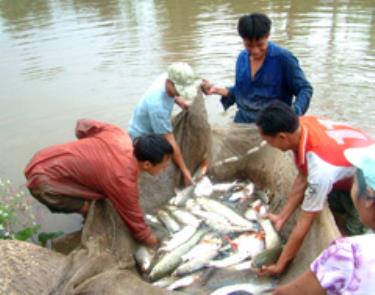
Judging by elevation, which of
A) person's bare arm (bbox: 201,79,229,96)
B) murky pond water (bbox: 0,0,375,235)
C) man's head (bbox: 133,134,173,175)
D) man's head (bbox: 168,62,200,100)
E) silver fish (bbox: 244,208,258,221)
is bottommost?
murky pond water (bbox: 0,0,375,235)

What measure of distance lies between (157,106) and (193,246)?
1.45 metres

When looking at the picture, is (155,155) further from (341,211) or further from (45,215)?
(45,215)

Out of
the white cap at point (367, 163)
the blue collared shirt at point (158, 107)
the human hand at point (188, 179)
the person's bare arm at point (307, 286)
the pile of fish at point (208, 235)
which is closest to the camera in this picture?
the white cap at point (367, 163)

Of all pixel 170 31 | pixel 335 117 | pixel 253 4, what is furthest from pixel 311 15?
pixel 335 117

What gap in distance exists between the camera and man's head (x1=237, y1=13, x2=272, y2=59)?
12.9 feet

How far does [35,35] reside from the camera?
1328 centimetres

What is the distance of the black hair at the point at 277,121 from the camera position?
2982 millimetres

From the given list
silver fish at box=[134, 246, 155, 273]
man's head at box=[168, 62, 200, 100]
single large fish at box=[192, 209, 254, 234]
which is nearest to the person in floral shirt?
silver fish at box=[134, 246, 155, 273]

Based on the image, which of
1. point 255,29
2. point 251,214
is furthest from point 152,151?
point 255,29

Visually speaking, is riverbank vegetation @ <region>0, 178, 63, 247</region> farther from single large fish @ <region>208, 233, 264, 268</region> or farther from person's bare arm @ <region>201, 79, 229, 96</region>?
person's bare arm @ <region>201, 79, 229, 96</region>

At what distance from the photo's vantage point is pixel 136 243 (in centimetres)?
392

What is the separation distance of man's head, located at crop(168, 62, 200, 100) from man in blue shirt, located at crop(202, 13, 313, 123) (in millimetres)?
517

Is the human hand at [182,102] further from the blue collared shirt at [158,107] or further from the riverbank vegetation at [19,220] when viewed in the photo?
the riverbank vegetation at [19,220]

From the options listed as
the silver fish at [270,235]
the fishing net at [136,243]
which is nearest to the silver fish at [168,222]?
the fishing net at [136,243]
